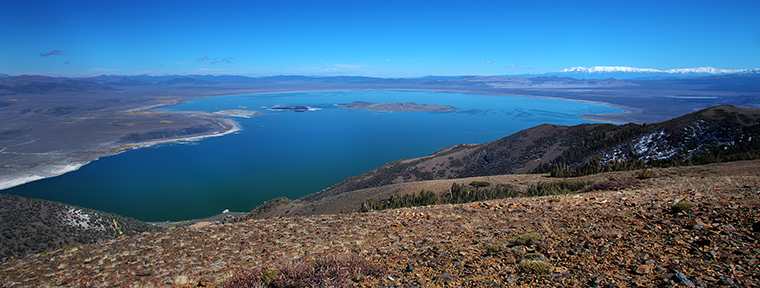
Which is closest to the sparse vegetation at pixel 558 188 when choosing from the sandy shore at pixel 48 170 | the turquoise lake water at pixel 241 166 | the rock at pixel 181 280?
the rock at pixel 181 280

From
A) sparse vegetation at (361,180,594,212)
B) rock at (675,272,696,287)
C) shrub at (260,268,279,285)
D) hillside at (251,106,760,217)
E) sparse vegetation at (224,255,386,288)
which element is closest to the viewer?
rock at (675,272,696,287)

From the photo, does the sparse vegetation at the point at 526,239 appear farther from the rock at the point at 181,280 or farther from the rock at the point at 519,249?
the rock at the point at 181,280

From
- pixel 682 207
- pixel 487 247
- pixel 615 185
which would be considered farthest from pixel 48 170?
pixel 682 207

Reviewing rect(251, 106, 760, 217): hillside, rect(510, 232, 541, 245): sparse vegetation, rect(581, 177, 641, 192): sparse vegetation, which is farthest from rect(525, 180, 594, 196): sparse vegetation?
rect(510, 232, 541, 245): sparse vegetation

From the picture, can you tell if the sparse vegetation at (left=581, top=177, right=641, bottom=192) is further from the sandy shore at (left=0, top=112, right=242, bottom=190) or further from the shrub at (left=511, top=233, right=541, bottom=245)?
the sandy shore at (left=0, top=112, right=242, bottom=190)

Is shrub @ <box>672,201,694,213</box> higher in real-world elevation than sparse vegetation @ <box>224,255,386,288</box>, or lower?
higher

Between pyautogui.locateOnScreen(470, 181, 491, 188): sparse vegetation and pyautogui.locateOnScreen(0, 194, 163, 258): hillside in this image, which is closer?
pyautogui.locateOnScreen(0, 194, 163, 258): hillside

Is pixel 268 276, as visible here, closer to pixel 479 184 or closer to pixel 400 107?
pixel 479 184

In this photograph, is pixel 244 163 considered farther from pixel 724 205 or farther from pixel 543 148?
pixel 724 205
